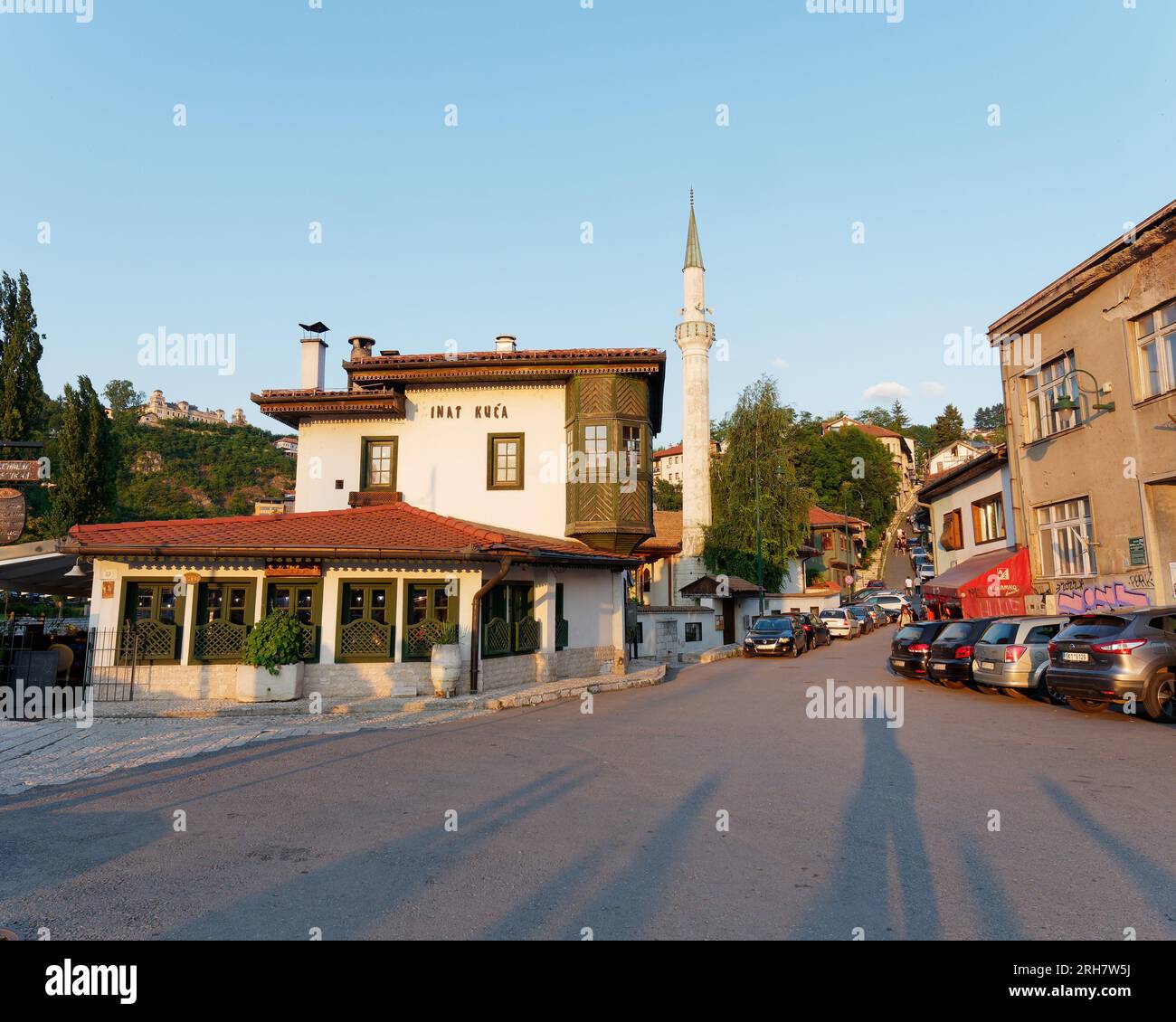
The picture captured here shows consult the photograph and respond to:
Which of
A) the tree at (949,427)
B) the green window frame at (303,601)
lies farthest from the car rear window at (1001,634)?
the tree at (949,427)

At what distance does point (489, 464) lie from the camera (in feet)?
70.5

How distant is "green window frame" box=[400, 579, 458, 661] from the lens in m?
16.4

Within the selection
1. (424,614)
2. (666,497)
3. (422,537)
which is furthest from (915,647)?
(666,497)

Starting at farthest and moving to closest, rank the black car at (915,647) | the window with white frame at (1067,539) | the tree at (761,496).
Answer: the tree at (761,496) → the black car at (915,647) → the window with white frame at (1067,539)

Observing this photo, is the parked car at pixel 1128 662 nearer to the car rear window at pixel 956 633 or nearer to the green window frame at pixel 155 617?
the car rear window at pixel 956 633

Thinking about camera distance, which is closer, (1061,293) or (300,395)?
(1061,293)

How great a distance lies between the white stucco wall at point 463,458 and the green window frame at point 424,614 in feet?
16.0

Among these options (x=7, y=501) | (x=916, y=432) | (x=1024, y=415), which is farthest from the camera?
(x=916, y=432)

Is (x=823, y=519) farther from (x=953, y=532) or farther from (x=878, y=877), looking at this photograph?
(x=878, y=877)

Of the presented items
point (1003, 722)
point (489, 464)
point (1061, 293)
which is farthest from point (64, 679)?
point (1061, 293)

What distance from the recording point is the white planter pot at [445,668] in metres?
15.6

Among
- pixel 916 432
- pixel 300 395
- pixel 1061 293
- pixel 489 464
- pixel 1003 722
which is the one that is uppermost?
pixel 916 432
